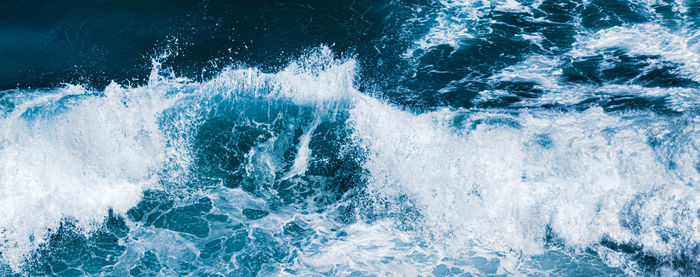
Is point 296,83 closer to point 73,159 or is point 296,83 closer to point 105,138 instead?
point 105,138

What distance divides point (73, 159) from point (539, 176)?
10.9 m

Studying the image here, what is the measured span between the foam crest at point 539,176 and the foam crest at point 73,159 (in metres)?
5.61

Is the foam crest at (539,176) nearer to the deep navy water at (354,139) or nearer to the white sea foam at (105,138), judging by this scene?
the deep navy water at (354,139)

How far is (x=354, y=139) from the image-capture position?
13125 millimetres

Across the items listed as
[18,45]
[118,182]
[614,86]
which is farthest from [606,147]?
[18,45]

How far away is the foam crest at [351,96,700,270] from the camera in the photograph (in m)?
10.5

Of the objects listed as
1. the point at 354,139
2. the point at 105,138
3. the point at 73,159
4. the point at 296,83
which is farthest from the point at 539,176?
the point at 73,159

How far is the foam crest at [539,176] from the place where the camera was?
10.5 meters

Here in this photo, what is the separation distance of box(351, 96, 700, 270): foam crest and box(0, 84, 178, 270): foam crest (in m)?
5.61

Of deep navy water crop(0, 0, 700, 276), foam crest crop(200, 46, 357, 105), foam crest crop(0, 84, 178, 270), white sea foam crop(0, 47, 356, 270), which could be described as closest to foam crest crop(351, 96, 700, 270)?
deep navy water crop(0, 0, 700, 276)

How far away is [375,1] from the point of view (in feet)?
57.1

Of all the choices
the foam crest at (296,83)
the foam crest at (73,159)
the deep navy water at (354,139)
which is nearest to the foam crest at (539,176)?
the deep navy water at (354,139)

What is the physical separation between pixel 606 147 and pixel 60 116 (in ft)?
43.5

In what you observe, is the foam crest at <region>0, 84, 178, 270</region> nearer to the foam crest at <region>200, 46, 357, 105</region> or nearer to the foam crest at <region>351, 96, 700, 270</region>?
the foam crest at <region>200, 46, 357, 105</region>
